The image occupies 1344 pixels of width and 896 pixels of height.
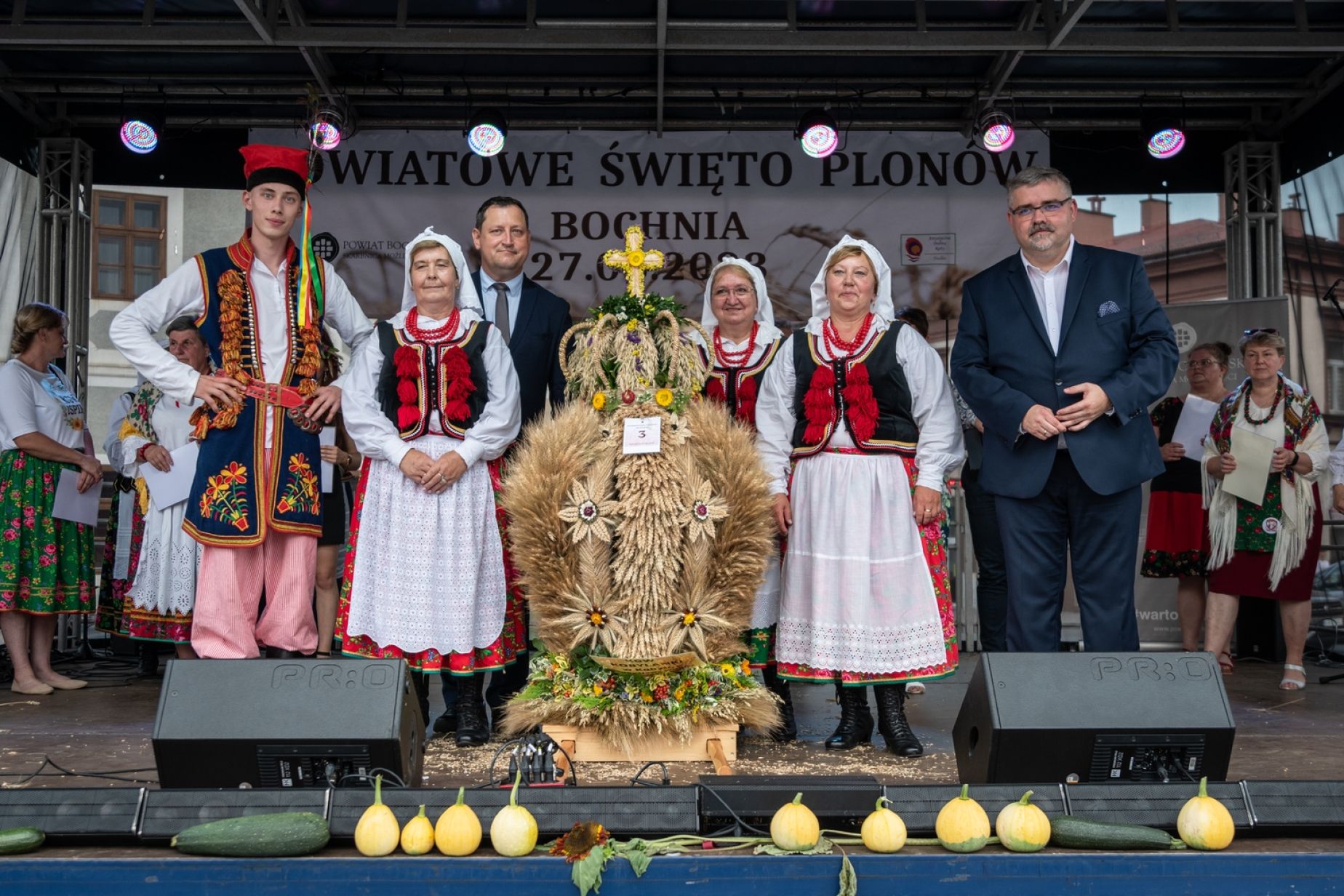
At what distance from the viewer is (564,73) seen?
7.29 meters

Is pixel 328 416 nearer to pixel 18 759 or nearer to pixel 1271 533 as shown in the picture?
pixel 18 759

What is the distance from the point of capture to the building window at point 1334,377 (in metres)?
7.49

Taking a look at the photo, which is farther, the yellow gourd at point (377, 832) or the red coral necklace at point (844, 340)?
the red coral necklace at point (844, 340)

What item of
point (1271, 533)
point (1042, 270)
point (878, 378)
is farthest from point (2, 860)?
point (1271, 533)

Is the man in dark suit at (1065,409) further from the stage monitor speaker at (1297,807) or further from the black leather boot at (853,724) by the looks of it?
the stage monitor speaker at (1297,807)

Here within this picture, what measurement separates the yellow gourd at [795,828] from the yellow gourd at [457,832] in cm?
55

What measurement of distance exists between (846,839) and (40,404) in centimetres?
476

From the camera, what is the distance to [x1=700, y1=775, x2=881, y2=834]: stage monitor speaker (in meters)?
2.41

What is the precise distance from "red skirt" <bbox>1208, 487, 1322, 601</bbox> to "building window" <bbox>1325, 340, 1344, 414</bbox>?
176 cm

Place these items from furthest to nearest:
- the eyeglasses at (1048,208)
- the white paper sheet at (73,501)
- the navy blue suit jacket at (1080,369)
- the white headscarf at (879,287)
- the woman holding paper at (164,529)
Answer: the woman holding paper at (164,529)
the white paper sheet at (73,501)
the white headscarf at (879,287)
the eyeglasses at (1048,208)
the navy blue suit jacket at (1080,369)

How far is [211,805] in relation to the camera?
242cm

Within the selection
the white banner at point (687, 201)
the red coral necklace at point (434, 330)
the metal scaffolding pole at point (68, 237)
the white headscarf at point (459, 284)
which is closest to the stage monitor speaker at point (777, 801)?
the red coral necklace at point (434, 330)

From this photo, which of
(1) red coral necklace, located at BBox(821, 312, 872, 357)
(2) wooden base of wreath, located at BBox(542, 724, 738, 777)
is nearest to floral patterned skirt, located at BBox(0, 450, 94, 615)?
→ (2) wooden base of wreath, located at BBox(542, 724, 738, 777)

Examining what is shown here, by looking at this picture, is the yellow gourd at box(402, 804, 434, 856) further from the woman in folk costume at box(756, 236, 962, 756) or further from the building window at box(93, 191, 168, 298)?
the building window at box(93, 191, 168, 298)
